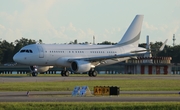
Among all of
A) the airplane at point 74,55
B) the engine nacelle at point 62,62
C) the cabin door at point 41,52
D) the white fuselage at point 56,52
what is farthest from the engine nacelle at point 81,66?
the cabin door at point 41,52

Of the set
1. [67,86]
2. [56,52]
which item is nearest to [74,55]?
[56,52]

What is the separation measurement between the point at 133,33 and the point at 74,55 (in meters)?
13.1

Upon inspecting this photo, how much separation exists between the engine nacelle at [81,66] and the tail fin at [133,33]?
34.8 feet

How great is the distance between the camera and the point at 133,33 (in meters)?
86.2

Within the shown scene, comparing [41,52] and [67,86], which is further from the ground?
[41,52]

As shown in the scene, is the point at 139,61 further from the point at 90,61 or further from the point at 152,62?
the point at 90,61

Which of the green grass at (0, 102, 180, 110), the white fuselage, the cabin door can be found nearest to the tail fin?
the white fuselage

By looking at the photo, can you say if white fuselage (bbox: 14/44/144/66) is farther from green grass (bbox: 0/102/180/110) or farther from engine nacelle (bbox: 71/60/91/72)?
green grass (bbox: 0/102/180/110)

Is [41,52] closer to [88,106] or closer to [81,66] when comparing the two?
[81,66]

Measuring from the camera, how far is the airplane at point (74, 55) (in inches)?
2907

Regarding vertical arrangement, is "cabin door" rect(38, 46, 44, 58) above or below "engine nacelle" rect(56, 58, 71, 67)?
above

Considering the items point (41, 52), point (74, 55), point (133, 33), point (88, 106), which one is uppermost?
point (133, 33)

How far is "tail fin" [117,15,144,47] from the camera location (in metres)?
84.9

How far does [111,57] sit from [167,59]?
4561 centimetres
